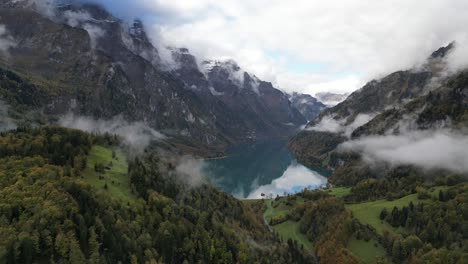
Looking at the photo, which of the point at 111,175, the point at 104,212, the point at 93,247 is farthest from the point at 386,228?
the point at 93,247

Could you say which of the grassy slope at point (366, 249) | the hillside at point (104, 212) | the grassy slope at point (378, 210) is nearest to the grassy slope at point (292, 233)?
the hillside at point (104, 212)

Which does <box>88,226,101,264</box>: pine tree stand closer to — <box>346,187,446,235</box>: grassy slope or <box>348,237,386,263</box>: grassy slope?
<box>348,237,386,263</box>: grassy slope

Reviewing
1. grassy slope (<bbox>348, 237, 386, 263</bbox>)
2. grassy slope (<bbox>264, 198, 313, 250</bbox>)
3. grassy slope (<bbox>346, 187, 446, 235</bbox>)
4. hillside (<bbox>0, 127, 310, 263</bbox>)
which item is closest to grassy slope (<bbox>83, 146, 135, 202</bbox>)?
hillside (<bbox>0, 127, 310, 263</bbox>)

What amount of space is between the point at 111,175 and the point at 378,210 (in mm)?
110906

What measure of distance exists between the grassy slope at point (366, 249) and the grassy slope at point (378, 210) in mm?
8782

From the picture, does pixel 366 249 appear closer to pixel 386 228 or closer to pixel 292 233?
pixel 386 228

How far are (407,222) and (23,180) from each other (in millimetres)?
128304

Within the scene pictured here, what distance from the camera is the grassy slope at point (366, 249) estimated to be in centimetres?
12894

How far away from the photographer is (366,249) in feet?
440

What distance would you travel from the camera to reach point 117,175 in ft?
389

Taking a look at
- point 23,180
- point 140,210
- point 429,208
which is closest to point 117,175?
point 140,210

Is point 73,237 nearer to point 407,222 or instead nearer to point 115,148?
point 115,148

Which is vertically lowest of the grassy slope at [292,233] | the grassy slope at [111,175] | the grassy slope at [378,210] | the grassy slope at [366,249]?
the grassy slope at [292,233]

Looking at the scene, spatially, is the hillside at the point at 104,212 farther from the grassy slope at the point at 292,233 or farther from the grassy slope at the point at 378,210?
the grassy slope at the point at 378,210
